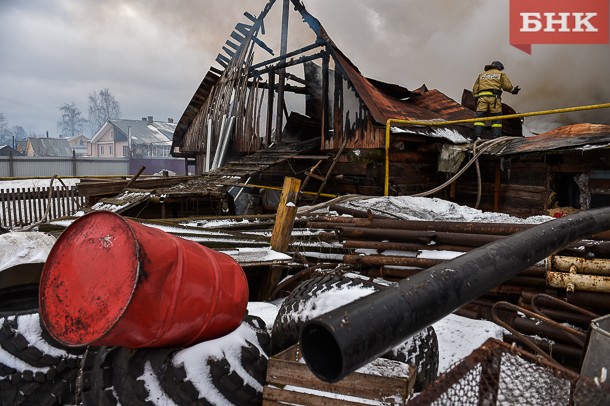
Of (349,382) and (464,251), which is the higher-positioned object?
(464,251)

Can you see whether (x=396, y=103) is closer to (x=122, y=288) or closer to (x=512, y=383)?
(x=512, y=383)

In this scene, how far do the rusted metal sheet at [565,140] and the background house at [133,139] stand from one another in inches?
1994

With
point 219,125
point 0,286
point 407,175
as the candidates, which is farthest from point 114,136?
point 0,286

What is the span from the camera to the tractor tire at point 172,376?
215cm

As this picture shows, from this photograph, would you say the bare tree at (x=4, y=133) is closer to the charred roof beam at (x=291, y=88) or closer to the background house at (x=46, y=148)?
the background house at (x=46, y=148)

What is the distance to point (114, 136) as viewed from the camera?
6066 cm

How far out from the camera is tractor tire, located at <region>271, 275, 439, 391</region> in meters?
2.59

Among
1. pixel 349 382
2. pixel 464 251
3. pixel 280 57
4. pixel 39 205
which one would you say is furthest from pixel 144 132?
pixel 349 382

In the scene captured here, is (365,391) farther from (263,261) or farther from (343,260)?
(343,260)

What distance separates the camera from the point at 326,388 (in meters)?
2.17

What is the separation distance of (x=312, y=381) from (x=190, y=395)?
66 cm

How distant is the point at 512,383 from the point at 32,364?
108 inches

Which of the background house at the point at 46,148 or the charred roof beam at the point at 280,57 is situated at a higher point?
the background house at the point at 46,148

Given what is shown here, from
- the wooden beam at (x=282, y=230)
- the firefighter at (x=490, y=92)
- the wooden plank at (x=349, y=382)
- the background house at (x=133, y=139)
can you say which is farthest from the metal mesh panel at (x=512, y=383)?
the background house at (x=133, y=139)
